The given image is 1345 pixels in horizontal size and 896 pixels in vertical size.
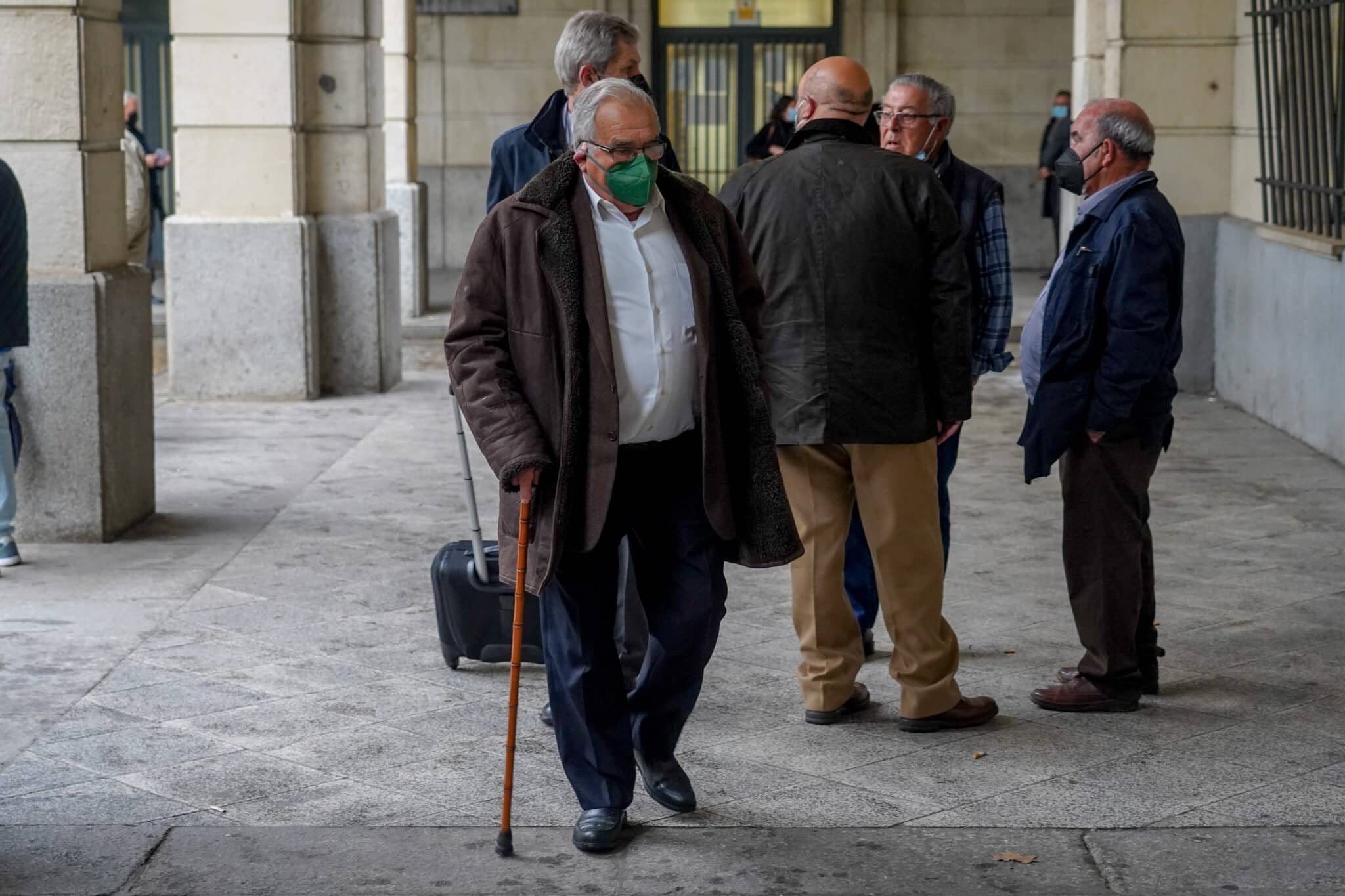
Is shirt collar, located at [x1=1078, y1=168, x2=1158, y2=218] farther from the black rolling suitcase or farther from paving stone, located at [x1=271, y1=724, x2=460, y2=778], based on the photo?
paving stone, located at [x1=271, y1=724, x2=460, y2=778]

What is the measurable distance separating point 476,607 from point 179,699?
0.95 metres

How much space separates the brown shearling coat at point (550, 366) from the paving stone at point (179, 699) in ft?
5.29

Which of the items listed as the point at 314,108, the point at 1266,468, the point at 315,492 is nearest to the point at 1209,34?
the point at 1266,468

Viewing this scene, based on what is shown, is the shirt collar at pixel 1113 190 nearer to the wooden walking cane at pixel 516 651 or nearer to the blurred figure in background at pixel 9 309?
the wooden walking cane at pixel 516 651

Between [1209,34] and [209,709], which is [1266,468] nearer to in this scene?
[1209,34]

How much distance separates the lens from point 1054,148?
18.2 meters

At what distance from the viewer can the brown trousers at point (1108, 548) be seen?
216 inches

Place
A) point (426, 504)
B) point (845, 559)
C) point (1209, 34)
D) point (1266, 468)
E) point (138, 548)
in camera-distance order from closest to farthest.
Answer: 1. point (845, 559)
2. point (138, 548)
3. point (426, 504)
4. point (1266, 468)
5. point (1209, 34)

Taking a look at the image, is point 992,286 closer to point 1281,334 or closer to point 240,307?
point 1281,334

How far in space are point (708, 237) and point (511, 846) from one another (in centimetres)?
154

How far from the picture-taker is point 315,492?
909 centimetres

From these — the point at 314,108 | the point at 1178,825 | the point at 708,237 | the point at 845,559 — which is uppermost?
the point at 314,108

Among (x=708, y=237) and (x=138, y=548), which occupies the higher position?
(x=708, y=237)

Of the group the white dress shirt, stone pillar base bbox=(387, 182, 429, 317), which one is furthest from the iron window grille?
stone pillar base bbox=(387, 182, 429, 317)
